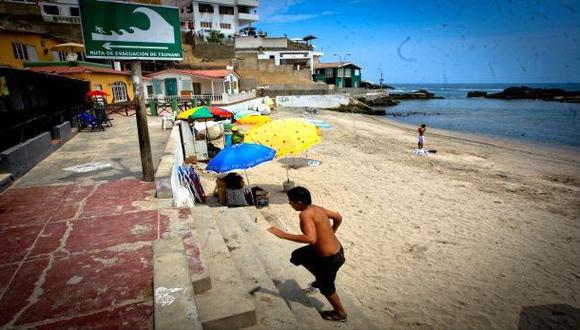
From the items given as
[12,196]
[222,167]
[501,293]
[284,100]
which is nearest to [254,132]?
[222,167]

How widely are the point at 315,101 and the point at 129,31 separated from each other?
39.0 m

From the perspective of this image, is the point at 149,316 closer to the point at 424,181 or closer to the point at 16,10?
the point at 424,181

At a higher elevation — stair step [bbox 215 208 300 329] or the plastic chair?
the plastic chair

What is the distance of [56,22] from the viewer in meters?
36.8

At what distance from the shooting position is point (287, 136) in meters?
8.39

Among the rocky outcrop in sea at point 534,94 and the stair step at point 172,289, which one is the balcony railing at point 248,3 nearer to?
the rocky outcrop in sea at point 534,94

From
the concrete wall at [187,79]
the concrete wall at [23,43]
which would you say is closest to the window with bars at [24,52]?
the concrete wall at [23,43]

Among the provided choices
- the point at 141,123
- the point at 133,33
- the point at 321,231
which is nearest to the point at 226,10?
the point at 133,33

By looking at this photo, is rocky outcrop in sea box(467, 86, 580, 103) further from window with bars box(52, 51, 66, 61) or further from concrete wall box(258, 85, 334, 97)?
window with bars box(52, 51, 66, 61)

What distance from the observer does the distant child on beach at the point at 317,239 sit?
131 inches

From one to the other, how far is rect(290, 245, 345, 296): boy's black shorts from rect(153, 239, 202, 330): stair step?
135 centimetres

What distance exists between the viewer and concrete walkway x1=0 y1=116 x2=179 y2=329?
284 cm

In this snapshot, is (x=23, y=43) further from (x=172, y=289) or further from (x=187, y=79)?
(x=172, y=289)

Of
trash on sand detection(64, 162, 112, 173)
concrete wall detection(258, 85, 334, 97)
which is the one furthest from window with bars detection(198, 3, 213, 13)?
trash on sand detection(64, 162, 112, 173)
